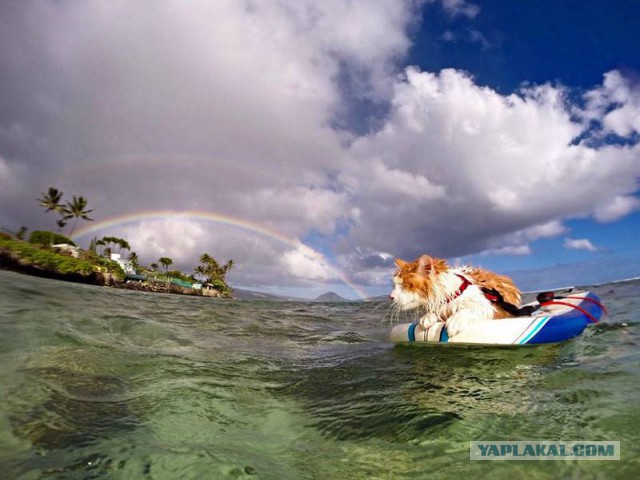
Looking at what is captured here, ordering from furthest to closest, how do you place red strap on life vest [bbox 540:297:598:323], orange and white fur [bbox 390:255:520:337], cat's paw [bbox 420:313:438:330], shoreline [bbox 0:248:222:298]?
1. shoreline [bbox 0:248:222:298]
2. red strap on life vest [bbox 540:297:598:323]
3. cat's paw [bbox 420:313:438:330]
4. orange and white fur [bbox 390:255:520:337]

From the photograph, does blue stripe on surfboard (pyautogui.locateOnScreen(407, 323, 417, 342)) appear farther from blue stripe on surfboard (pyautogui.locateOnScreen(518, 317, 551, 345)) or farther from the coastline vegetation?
the coastline vegetation

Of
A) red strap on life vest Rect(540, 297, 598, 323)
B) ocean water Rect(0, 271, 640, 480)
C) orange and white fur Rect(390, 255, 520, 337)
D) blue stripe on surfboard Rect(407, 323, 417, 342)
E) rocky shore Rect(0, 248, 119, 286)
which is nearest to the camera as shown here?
ocean water Rect(0, 271, 640, 480)

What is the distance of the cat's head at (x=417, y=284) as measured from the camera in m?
6.60

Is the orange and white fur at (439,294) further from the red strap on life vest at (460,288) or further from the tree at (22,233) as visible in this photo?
the tree at (22,233)

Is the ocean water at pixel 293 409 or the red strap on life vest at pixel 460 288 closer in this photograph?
the ocean water at pixel 293 409

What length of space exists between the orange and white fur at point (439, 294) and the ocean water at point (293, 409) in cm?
79

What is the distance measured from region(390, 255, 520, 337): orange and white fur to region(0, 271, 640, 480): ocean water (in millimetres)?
786

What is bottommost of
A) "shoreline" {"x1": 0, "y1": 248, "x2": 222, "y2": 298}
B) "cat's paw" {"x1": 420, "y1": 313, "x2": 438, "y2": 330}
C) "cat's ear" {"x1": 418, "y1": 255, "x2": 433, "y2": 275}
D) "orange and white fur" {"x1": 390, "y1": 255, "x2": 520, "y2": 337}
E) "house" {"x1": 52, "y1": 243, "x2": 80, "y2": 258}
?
"shoreline" {"x1": 0, "y1": 248, "x2": 222, "y2": 298}

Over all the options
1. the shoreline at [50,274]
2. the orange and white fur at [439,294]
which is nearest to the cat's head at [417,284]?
the orange and white fur at [439,294]

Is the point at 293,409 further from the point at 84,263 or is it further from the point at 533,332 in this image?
the point at 84,263

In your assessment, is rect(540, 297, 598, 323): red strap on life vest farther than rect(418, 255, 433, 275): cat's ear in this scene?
Yes

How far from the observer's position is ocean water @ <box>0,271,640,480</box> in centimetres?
227

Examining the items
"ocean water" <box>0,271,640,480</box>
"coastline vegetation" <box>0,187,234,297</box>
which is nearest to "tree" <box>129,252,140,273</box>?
"coastline vegetation" <box>0,187,234,297</box>

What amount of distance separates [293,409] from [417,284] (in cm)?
379
